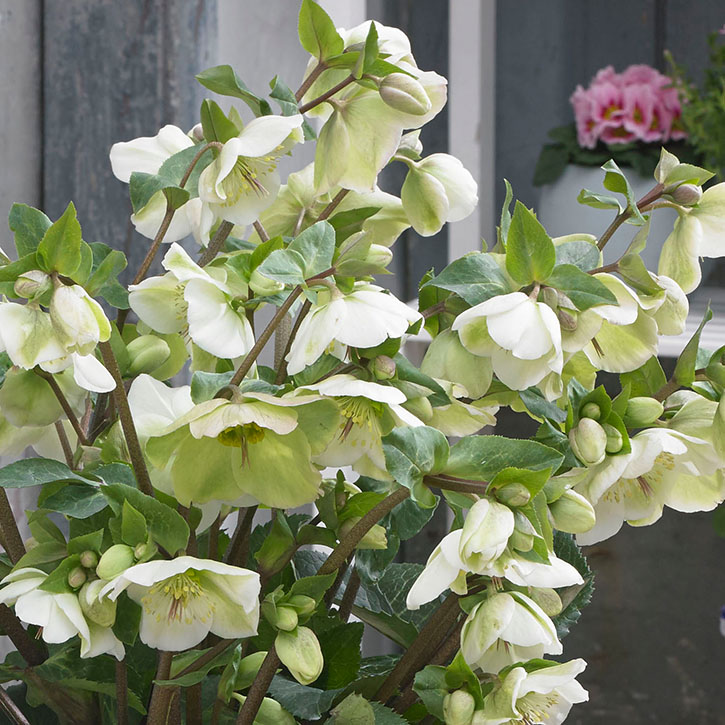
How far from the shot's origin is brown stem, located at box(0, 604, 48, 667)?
0.34 metres

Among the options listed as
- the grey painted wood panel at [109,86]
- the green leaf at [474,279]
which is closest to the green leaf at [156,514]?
the green leaf at [474,279]

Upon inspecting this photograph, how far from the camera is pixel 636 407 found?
1.08ft

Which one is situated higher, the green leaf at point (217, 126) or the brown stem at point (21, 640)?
the green leaf at point (217, 126)

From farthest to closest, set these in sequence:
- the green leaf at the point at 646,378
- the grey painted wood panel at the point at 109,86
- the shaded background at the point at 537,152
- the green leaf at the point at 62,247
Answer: the shaded background at the point at 537,152 → the grey painted wood panel at the point at 109,86 → the green leaf at the point at 646,378 → the green leaf at the point at 62,247

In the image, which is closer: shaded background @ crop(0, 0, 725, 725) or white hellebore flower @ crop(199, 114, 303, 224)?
white hellebore flower @ crop(199, 114, 303, 224)

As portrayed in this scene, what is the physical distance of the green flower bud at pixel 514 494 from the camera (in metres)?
0.28

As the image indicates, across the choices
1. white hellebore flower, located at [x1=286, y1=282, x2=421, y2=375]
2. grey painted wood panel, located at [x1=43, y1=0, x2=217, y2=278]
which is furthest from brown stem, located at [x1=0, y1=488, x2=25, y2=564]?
grey painted wood panel, located at [x1=43, y1=0, x2=217, y2=278]

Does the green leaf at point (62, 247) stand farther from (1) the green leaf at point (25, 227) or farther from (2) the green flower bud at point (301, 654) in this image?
(2) the green flower bud at point (301, 654)

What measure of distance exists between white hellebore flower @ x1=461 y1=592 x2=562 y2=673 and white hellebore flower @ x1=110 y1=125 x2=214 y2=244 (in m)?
0.17

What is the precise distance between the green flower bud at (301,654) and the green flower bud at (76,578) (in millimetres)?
65

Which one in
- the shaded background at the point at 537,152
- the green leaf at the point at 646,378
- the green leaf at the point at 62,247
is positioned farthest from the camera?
the shaded background at the point at 537,152

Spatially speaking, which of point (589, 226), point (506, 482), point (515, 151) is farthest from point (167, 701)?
point (515, 151)

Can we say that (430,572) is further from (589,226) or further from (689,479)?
(589,226)

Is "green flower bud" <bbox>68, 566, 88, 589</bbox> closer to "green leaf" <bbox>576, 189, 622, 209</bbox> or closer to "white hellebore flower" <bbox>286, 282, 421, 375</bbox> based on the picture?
"white hellebore flower" <bbox>286, 282, 421, 375</bbox>
